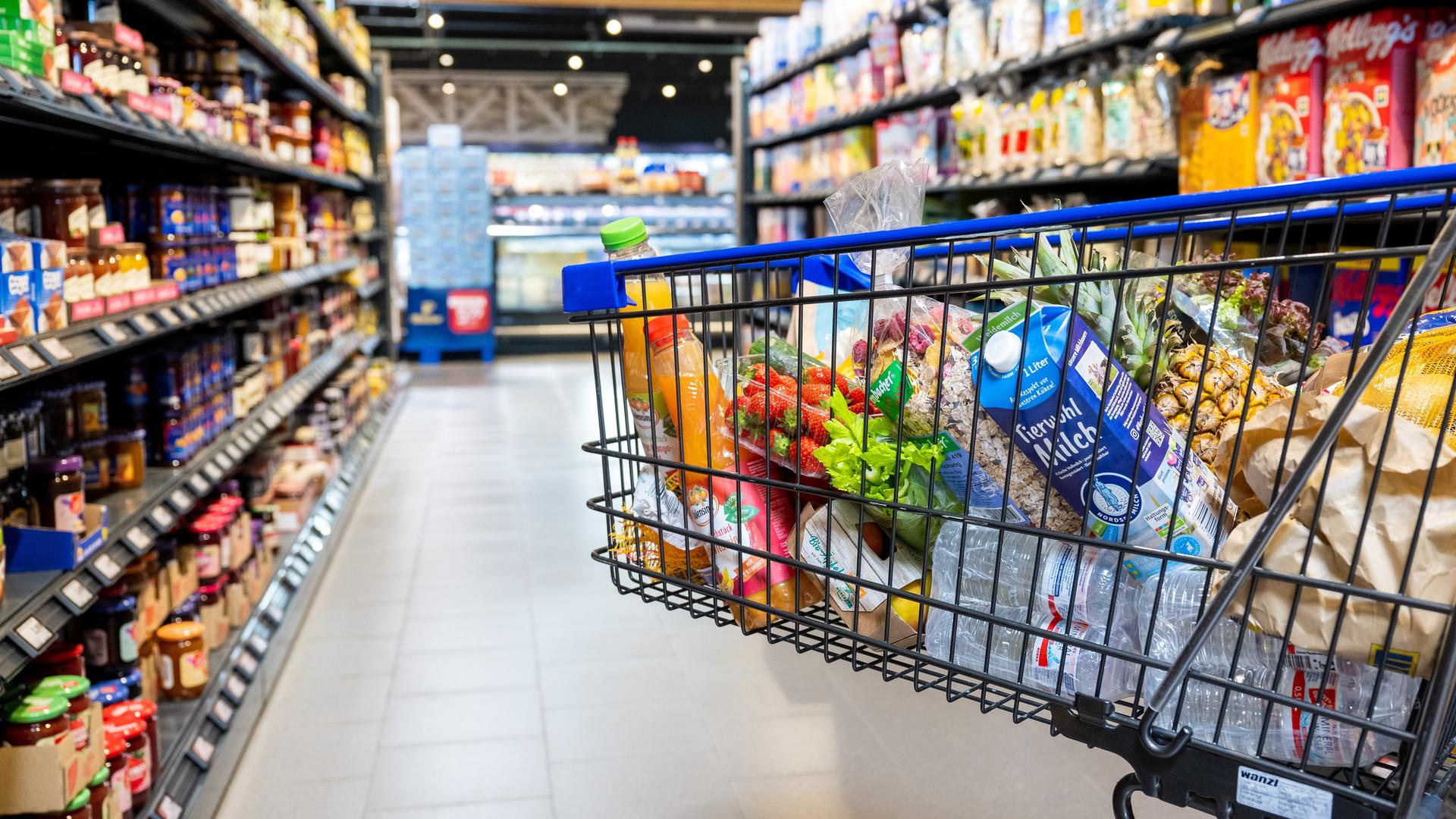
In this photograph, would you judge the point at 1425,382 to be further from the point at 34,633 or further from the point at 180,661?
the point at 180,661

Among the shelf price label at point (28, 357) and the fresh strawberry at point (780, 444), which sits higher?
the fresh strawberry at point (780, 444)

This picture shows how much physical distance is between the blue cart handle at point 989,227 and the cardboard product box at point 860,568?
27 cm

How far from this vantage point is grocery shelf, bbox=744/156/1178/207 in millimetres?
3061

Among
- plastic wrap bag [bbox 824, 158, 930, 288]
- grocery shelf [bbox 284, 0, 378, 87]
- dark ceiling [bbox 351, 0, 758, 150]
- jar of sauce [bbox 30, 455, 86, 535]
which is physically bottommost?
jar of sauce [bbox 30, 455, 86, 535]

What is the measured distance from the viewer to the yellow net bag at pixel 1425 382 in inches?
37.4

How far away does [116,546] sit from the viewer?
2.22m

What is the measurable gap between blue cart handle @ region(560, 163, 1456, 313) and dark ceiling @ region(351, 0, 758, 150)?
33.3 feet

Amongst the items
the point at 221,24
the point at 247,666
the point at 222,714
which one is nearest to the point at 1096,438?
the point at 222,714

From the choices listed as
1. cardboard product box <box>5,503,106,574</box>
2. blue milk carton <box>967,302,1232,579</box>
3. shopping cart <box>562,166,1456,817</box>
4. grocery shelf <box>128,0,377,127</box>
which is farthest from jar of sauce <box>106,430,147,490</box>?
blue milk carton <box>967,302,1232,579</box>

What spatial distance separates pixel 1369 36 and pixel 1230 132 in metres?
0.43

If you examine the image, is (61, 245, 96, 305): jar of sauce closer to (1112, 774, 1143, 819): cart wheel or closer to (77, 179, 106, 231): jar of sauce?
(77, 179, 106, 231): jar of sauce

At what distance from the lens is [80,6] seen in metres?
2.78

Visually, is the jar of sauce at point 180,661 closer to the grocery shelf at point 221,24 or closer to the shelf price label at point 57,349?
the shelf price label at point 57,349

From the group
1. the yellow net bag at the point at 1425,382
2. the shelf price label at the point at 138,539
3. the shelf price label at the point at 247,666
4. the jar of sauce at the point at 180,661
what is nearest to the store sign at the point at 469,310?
the shelf price label at the point at 247,666
